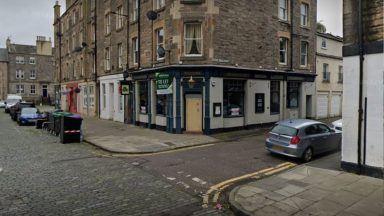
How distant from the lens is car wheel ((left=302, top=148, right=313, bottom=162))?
1131 cm

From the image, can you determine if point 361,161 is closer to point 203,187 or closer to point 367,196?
point 367,196

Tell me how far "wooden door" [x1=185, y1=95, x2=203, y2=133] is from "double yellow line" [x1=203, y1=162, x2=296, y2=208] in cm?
766

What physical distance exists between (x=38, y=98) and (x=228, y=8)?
59730 mm

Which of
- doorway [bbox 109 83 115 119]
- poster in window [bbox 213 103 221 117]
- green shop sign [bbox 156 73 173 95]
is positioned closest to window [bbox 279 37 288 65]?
poster in window [bbox 213 103 221 117]

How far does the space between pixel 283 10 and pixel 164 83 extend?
10962 mm

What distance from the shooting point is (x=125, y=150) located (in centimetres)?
1320

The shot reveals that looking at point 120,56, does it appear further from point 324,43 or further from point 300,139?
point 300,139

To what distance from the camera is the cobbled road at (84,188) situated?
21.6 feet

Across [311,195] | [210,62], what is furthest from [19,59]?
[311,195]

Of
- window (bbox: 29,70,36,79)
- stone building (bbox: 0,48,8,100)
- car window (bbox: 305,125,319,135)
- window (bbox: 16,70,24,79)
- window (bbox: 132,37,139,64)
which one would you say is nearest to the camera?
car window (bbox: 305,125,319,135)

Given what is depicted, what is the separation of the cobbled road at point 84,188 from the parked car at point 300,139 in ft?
16.1

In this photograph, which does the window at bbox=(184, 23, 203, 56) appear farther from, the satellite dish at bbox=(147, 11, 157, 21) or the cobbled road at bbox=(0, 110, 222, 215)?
the cobbled road at bbox=(0, 110, 222, 215)

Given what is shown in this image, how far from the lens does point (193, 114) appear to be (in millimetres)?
18234

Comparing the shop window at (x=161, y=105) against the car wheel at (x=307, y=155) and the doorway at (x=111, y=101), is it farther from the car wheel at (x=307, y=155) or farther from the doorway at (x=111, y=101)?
the car wheel at (x=307, y=155)
